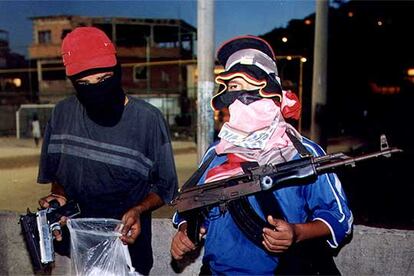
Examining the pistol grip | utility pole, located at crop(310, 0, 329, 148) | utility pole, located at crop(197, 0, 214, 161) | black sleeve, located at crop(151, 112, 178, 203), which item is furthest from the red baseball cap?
utility pole, located at crop(310, 0, 329, 148)

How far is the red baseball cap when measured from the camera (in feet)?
7.22

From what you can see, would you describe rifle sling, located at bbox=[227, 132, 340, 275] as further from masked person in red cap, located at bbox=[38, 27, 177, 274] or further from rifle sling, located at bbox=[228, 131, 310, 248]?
masked person in red cap, located at bbox=[38, 27, 177, 274]

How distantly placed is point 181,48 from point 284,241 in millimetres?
37218

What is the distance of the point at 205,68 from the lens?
432 cm

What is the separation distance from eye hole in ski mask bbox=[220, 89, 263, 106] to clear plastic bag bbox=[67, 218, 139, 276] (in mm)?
854

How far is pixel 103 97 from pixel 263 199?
3.30 ft

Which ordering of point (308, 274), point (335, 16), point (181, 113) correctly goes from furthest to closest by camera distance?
point (335, 16)
point (181, 113)
point (308, 274)

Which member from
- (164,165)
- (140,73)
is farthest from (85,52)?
(140,73)

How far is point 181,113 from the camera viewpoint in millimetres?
23344

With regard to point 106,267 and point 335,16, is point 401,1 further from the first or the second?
point 106,267

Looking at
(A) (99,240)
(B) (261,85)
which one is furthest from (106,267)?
(B) (261,85)

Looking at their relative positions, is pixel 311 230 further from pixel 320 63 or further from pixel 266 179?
pixel 320 63

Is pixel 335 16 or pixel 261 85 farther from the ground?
pixel 335 16

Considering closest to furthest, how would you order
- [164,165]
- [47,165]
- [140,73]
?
[164,165] → [47,165] → [140,73]
